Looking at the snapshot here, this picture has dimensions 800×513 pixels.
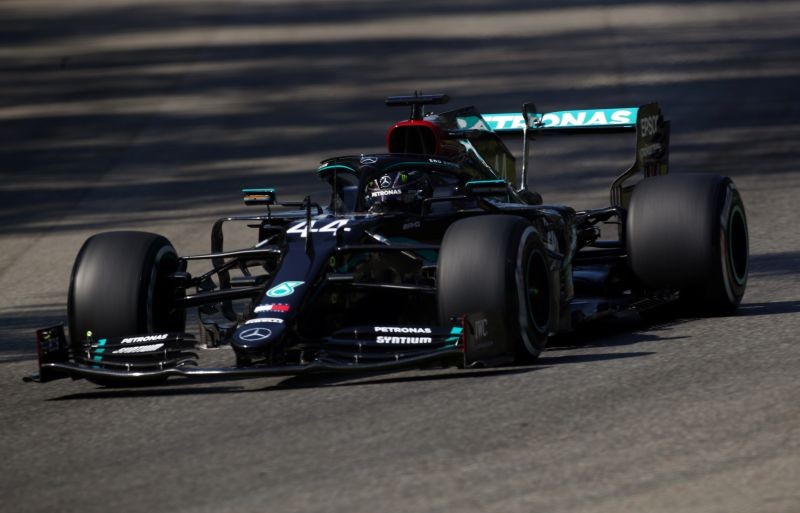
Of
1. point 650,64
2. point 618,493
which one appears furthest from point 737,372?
point 650,64

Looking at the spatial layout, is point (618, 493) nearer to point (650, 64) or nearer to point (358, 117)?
point (358, 117)

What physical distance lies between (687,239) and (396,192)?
1838mm

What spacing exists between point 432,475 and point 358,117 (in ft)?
49.6

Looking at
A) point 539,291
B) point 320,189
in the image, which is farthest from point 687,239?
point 320,189

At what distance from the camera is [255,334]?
7.71 m

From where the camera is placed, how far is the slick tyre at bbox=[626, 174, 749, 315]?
30.1 ft

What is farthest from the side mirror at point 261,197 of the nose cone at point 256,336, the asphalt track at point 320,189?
the nose cone at point 256,336

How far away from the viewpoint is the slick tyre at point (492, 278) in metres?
7.80

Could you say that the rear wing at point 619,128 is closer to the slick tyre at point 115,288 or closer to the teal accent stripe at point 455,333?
the teal accent stripe at point 455,333

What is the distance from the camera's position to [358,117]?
20.7 m

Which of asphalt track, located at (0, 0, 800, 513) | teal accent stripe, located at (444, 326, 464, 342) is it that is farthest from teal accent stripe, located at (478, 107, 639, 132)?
A: teal accent stripe, located at (444, 326, 464, 342)

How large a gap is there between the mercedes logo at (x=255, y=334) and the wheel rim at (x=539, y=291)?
1565 mm

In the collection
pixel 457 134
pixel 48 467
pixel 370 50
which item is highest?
pixel 370 50

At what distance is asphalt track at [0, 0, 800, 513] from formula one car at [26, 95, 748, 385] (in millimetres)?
205
